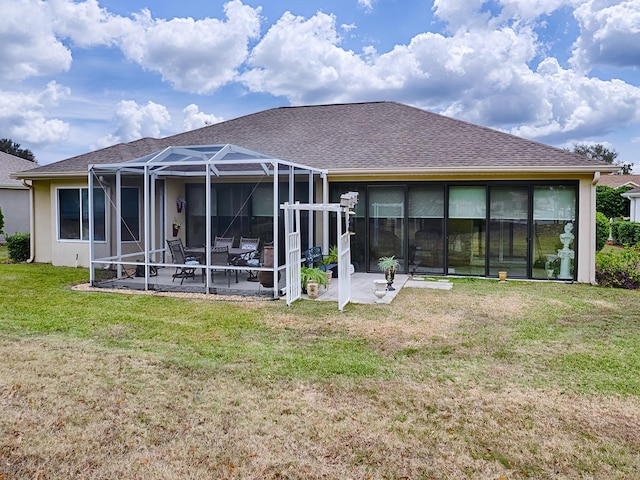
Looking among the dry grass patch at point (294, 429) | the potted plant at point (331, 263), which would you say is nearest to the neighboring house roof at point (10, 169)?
the potted plant at point (331, 263)

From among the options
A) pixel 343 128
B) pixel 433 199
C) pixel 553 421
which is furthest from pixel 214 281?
pixel 553 421

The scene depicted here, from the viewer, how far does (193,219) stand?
12789mm

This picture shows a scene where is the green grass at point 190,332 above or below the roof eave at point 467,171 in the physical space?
below

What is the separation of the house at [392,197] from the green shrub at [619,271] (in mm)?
358

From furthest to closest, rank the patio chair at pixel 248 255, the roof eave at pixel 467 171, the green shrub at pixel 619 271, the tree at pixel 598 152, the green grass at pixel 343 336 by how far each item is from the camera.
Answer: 1. the tree at pixel 598 152
2. the patio chair at pixel 248 255
3. the green shrub at pixel 619 271
4. the roof eave at pixel 467 171
5. the green grass at pixel 343 336

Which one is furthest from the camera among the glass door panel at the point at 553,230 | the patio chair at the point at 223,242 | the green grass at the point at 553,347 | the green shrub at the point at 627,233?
the green shrub at the point at 627,233

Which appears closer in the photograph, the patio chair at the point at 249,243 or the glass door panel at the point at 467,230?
the glass door panel at the point at 467,230

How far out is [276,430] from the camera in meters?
3.55

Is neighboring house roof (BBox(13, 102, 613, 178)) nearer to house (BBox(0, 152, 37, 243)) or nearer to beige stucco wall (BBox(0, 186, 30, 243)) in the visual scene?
house (BBox(0, 152, 37, 243))

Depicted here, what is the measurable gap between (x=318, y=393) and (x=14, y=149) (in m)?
44.0

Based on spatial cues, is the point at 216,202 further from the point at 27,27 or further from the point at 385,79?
the point at 385,79

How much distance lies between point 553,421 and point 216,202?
1008 centimetres

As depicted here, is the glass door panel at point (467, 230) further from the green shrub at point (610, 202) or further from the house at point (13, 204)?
the green shrub at point (610, 202)

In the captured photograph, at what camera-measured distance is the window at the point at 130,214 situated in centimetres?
1110
